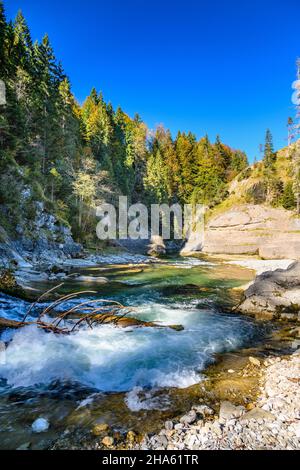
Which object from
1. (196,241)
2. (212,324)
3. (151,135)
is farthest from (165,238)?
(212,324)

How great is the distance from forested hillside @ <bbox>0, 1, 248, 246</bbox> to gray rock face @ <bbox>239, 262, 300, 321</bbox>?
18062 millimetres

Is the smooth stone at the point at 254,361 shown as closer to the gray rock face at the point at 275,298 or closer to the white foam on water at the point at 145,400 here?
the white foam on water at the point at 145,400

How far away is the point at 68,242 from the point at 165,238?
107ft

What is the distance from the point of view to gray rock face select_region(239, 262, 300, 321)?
10055 mm

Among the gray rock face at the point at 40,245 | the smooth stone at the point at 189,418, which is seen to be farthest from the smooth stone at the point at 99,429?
the gray rock face at the point at 40,245

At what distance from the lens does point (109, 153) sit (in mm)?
54219

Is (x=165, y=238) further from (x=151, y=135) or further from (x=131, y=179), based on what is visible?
(x=151, y=135)

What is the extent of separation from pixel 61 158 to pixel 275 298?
3464 cm

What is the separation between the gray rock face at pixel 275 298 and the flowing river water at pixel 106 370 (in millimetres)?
971

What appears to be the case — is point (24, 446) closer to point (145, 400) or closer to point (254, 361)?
point (145, 400)

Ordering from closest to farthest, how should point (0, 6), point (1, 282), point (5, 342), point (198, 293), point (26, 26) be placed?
point (5, 342) < point (1, 282) < point (198, 293) < point (0, 6) < point (26, 26)

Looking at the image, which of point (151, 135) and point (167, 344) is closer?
point (167, 344)

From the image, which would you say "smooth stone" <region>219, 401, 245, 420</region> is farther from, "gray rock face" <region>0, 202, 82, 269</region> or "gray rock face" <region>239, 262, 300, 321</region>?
"gray rock face" <region>0, 202, 82, 269</region>

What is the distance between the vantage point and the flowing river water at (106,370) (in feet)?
13.1
